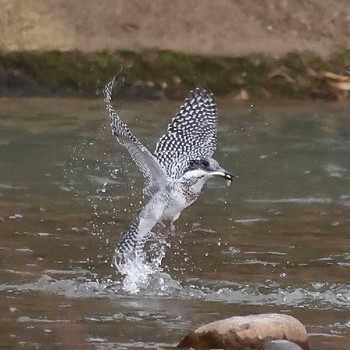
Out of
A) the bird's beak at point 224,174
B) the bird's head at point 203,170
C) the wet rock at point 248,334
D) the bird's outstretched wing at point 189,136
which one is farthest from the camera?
the bird's outstretched wing at point 189,136

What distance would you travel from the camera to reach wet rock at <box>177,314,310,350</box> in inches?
207

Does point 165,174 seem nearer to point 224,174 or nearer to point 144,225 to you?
point 144,225

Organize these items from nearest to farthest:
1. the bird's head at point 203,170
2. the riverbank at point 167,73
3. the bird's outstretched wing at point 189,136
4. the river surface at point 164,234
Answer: the river surface at point 164,234, the bird's head at point 203,170, the bird's outstretched wing at point 189,136, the riverbank at point 167,73

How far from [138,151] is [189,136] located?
1.09m

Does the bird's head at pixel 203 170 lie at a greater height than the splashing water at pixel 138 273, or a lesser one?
greater

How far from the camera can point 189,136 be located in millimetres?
7613

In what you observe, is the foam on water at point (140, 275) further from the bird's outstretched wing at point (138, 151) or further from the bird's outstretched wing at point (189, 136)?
the bird's outstretched wing at point (189, 136)

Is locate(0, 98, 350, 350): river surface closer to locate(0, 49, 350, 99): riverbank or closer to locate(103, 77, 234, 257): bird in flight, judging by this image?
locate(103, 77, 234, 257): bird in flight

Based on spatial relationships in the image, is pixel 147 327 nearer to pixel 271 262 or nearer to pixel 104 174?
pixel 271 262

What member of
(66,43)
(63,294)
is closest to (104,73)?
(66,43)

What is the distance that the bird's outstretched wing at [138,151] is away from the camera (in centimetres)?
634

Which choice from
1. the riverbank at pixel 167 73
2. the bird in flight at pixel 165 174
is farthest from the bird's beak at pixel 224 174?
the riverbank at pixel 167 73

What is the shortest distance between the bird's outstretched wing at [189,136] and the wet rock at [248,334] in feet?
5.38

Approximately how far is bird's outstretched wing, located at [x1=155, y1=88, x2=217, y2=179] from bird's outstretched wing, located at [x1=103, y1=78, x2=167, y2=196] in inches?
3.4
